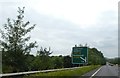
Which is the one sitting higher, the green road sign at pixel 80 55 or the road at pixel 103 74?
the green road sign at pixel 80 55

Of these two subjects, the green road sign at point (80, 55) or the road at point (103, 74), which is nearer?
the road at point (103, 74)

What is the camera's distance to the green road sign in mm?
45844

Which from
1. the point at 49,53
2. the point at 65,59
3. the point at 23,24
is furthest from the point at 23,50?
the point at 65,59

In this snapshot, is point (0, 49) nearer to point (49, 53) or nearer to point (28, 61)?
point (28, 61)

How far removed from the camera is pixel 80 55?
46625mm

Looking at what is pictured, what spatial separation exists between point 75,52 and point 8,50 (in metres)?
13.8

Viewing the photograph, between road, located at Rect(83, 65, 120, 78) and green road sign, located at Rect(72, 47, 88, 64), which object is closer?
road, located at Rect(83, 65, 120, 78)

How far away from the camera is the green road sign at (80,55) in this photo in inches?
1805

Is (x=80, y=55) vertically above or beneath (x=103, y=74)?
above

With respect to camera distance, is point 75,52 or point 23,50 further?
point 75,52

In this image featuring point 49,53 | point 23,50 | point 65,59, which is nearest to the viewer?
point 23,50

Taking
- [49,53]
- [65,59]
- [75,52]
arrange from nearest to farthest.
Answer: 1. [75,52]
2. [49,53]
3. [65,59]

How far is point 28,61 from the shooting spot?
36.6 meters

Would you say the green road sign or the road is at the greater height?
the green road sign
